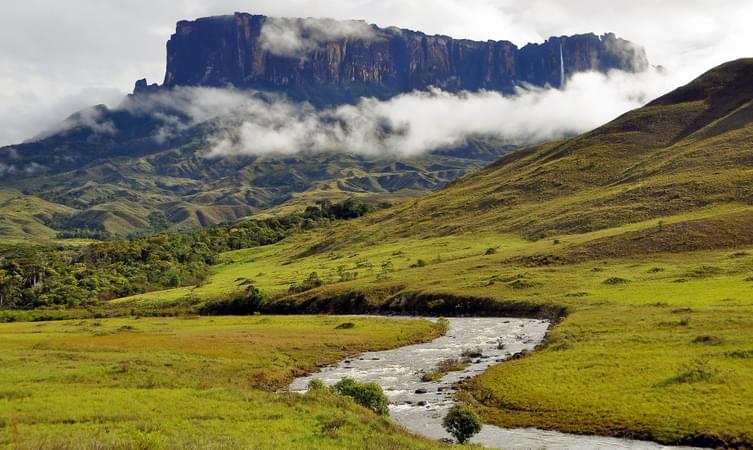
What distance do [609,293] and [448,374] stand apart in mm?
43959

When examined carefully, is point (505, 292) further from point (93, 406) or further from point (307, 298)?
point (93, 406)

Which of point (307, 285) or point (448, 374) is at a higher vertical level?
point (307, 285)

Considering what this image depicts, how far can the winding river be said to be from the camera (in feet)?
134

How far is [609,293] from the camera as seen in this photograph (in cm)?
9475

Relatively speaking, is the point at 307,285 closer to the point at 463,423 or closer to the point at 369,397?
the point at 369,397

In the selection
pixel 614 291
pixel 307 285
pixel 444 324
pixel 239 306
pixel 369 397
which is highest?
pixel 369 397

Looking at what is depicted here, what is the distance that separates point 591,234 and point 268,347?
9926 cm

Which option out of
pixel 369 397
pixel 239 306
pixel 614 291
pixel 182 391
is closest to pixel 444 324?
pixel 614 291

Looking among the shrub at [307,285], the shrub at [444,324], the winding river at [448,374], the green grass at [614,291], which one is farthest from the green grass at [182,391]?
the shrub at [307,285]

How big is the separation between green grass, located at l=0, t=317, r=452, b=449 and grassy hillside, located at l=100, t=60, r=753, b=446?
55.2 ft

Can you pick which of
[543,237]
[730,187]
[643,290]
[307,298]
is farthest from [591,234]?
[307,298]

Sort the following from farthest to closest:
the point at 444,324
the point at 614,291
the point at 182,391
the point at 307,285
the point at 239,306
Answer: the point at 307,285, the point at 239,306, the point at 444,324, the point at 614,291, the point at 182,391

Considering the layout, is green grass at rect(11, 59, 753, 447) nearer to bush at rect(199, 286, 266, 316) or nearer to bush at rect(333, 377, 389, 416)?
bush at rect(199, 286, 266, 316)

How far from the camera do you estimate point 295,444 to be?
32.4m
